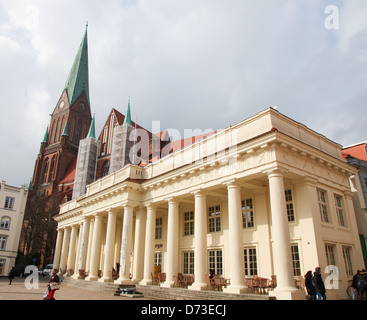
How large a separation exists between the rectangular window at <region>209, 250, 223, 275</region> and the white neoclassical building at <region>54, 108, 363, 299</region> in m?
0.06

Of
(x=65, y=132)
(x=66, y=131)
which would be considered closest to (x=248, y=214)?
(x=65, y=132)

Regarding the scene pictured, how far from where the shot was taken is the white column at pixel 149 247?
1875cm

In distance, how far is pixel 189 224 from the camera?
68.1ft

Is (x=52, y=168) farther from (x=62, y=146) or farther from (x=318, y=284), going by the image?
(x=318, y=284)

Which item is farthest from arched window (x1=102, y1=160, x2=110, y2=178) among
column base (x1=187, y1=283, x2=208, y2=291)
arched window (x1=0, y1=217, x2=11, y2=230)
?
column base (x1=187, y1=283, x2=208, y2=291)

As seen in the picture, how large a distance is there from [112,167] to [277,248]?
41028 millimetres

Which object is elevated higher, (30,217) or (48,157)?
(48,157)

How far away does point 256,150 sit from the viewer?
45.0 ft

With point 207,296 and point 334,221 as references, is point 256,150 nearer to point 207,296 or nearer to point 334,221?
point 334,221

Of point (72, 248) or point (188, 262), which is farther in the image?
point (72, 248)

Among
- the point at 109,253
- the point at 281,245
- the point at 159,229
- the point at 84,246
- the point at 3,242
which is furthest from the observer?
the point at 3,242

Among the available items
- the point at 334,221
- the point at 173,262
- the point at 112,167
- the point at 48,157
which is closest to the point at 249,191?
the point at 334,221

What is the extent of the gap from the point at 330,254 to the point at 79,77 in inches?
3128

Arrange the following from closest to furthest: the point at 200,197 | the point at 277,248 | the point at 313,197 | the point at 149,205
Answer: the point at 277,248
the point at 313,197
the point at 200,197
the point at 149,205
